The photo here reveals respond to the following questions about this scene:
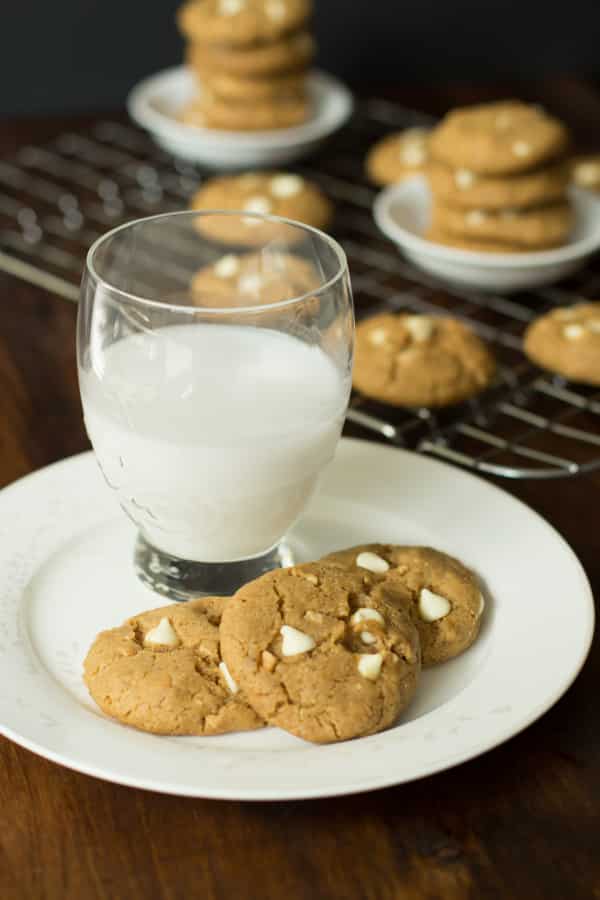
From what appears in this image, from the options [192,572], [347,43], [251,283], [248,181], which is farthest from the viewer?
[347,43]

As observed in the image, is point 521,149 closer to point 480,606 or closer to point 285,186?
point 285,186

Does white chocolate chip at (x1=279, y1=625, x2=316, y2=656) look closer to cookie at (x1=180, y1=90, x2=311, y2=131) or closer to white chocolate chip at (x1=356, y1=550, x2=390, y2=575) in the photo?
white chocolate chip at (x1=356, y1=550, x2=390, y2=575)

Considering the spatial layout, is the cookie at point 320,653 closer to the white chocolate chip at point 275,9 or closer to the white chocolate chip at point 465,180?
the white chocolate chip at point 465,180

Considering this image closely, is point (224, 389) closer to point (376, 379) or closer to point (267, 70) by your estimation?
point (376, 379)

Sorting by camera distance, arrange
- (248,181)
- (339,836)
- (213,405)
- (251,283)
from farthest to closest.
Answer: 1. (248,181)
2. (251,283)
3. (213,405)
4. (339,836)

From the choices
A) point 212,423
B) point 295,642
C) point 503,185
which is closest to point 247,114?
point 503,185

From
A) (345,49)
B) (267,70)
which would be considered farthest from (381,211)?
(345,49)
